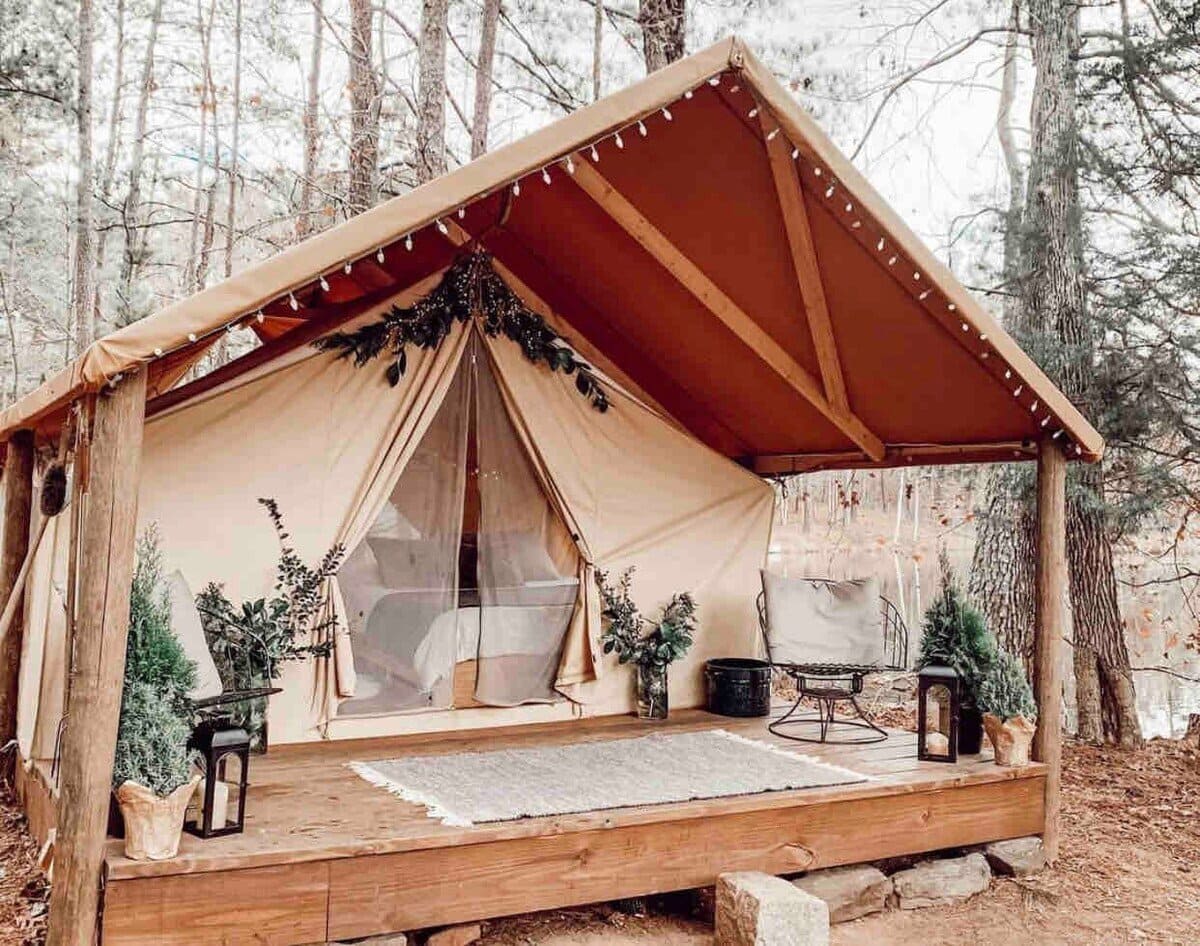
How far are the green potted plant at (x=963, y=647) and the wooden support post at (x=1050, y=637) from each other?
265 mm

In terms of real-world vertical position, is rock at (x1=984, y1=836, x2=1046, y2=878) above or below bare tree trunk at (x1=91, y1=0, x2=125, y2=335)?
below

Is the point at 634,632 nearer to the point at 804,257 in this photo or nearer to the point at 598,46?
the point at 804,257

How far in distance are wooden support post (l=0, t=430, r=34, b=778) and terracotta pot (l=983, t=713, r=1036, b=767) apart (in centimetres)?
468

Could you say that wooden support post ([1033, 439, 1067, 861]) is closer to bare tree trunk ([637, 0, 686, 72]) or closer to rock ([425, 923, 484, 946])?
rock ([425, 923, 484, 946])

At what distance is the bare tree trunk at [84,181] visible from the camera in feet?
34.5

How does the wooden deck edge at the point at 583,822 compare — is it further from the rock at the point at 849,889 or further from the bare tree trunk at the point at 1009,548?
the bare tree trunk at the point at 1009,548

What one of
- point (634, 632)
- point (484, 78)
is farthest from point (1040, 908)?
point (484, 78)

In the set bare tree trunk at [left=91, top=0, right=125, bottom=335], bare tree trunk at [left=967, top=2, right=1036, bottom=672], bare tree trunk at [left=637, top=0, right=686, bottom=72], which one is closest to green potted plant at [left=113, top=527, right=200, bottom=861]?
bare tree trunk at [left=967, top=2, right=1036, bottom=672]

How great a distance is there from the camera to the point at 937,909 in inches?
168

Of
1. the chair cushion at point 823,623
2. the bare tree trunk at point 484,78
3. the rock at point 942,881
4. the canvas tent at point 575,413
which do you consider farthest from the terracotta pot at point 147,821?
the bare tree trunk at point 484,78

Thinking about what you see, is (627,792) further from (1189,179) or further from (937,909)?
(1189,179)

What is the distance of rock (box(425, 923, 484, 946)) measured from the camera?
341 centimetres

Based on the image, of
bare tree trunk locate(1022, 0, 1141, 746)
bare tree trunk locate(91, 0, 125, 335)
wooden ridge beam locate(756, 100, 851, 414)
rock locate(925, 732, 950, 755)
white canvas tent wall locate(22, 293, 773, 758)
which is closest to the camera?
wooden ridge beam locate(756, 100, 851, 414)

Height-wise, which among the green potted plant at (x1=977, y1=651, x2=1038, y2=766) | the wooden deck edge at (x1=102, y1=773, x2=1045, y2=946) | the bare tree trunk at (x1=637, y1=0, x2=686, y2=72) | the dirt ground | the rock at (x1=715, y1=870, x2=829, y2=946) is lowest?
the dirt ground
